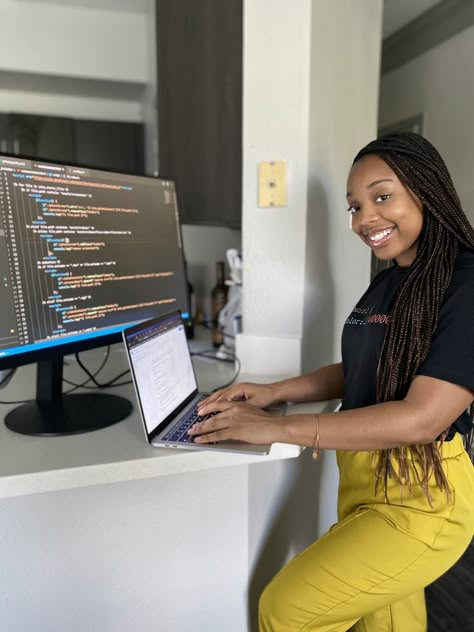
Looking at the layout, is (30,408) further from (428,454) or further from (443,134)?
(443,134)

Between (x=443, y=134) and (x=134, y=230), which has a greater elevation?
(x=443, y=134)

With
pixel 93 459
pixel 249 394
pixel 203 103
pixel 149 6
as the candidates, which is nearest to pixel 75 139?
pixel 149 6

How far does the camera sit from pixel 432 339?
86 cm

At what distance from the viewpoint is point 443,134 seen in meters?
3.08

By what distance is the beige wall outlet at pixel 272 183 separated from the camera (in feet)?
4.30

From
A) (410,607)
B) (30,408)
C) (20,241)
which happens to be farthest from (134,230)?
(410,607)

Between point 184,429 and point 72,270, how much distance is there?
39 centimetres

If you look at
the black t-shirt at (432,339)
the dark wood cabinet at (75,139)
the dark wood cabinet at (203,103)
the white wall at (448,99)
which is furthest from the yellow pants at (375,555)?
the dark wood cabinet at (75,139)

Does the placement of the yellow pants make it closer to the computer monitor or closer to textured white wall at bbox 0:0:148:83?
the computer monitor

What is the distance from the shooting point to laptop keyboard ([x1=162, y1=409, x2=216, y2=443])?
36.2 inches

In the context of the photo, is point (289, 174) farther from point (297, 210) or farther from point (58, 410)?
point (58, 410)

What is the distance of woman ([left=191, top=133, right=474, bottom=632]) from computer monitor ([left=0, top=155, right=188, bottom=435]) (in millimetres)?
307

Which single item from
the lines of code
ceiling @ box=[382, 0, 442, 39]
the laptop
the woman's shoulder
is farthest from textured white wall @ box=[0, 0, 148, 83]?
the woman's shoulder

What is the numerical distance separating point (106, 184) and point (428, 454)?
2.79ft
